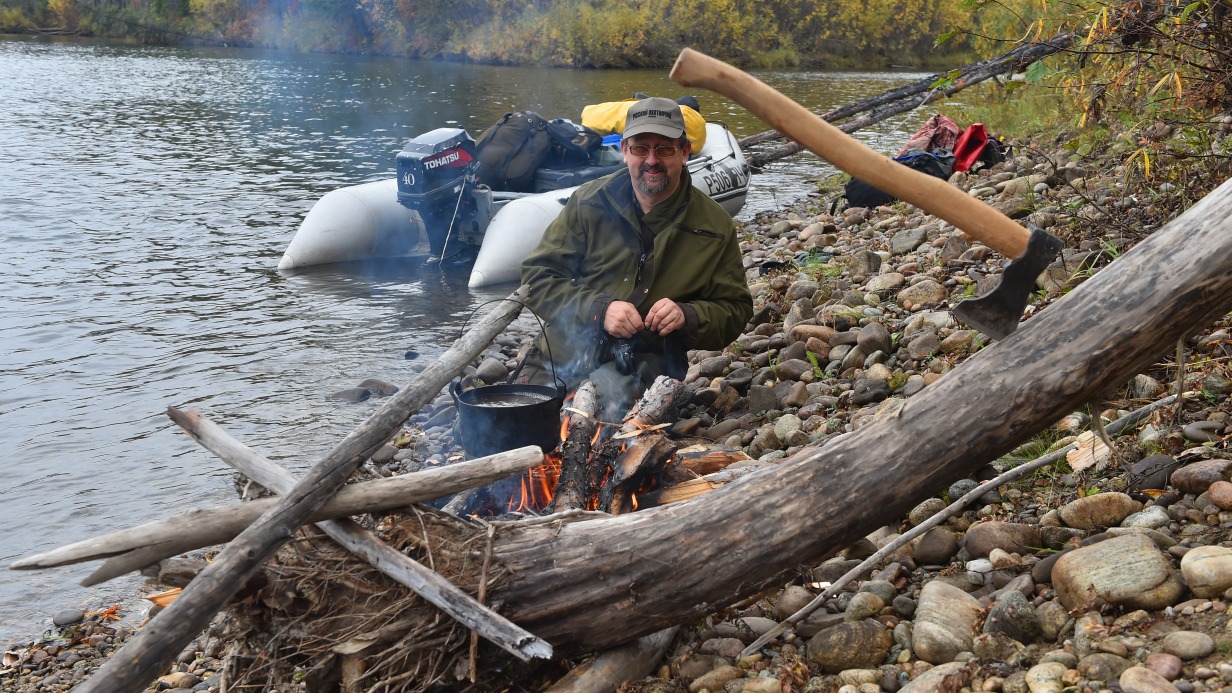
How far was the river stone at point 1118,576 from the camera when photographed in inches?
103

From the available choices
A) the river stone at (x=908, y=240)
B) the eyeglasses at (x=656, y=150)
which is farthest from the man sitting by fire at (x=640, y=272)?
the river stone at (x=908, y=240)

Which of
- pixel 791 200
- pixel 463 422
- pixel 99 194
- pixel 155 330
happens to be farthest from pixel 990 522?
pixel 99 194

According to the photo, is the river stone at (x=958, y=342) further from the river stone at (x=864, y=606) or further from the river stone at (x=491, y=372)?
the river stone at (x=491, y=372)

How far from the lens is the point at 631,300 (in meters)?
4.82

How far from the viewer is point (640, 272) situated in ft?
16.0

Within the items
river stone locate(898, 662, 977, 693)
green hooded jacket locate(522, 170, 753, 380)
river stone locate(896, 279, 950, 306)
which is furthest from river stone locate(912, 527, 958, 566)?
river stone locate(896, 279, 950, 306)

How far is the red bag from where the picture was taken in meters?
10.5

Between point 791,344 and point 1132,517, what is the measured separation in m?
3.04

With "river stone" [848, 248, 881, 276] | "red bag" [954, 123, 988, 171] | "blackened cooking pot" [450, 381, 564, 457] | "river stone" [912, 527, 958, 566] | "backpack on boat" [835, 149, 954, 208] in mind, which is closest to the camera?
"river stone" [912, 527, 958, 566]

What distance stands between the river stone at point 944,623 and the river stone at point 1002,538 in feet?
0.94

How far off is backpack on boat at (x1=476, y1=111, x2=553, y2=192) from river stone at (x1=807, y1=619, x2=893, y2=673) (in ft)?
25.6

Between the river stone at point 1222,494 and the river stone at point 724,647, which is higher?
the river stone at point 1222,494

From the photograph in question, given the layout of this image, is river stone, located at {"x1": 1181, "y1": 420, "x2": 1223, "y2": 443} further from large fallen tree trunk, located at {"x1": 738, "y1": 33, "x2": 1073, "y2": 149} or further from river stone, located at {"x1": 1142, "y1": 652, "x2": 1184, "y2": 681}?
large fallen tree trunk, located at {"x1": 738, "y1": 33, "x2": 1073, "y2": 149}

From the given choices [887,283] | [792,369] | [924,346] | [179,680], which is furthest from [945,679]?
[887,283]
